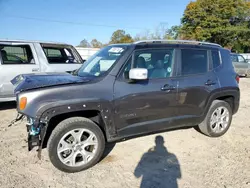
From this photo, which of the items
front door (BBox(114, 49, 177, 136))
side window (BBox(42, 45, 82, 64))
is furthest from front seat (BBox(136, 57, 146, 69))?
side window (BBox(42, 45, 82, 64))

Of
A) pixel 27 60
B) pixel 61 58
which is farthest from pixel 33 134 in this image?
pixel 61 58

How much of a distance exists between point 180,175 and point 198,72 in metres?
1.95

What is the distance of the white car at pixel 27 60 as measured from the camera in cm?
576

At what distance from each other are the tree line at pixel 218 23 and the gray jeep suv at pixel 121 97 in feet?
118

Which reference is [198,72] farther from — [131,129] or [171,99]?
[131,129]

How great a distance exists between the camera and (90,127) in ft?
10.4

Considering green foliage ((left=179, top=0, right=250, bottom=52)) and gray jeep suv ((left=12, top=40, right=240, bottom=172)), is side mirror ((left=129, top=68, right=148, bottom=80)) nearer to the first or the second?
gray jeep suv ((left=12, top=40, right=240, bottom=172))

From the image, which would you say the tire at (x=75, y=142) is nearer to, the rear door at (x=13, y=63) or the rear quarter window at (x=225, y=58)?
the rear quarter window at (x=225, y=58)

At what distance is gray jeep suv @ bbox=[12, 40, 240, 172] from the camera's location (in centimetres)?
300

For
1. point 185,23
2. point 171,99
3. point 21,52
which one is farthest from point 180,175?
point 185,23

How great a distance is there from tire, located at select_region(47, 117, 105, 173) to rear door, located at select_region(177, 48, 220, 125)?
1617 millimetres

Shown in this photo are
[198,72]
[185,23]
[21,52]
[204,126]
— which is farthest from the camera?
[185,23]

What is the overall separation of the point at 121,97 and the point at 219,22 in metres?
42.8

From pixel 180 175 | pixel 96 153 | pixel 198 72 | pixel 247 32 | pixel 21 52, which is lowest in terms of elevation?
pixel 180 175
